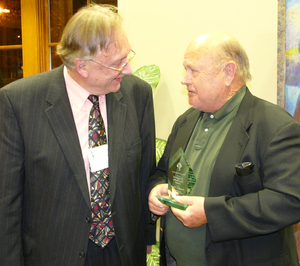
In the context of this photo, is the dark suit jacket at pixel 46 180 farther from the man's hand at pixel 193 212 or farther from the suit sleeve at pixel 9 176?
the man's hand at pixel 193 212

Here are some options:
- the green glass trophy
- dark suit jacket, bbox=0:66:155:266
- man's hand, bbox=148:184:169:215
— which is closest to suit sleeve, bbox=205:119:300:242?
the green glass trophy

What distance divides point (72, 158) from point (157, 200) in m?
0.50

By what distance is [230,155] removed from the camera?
1373 millimetres

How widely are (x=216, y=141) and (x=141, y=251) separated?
2.58ft

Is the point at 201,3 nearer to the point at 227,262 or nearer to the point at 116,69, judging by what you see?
the point at 116,69

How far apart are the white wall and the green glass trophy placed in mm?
1335

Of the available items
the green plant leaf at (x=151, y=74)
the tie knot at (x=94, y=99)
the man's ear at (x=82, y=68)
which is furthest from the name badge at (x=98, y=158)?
the green plant leaf at (x=151, y=74)

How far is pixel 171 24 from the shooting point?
2717mm

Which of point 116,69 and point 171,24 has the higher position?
point 171,24

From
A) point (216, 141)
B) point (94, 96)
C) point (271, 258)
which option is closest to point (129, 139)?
point (94, 96)

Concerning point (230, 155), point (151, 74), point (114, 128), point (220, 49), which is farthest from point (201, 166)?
point (151, 74)

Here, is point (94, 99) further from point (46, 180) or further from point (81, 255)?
point (81, 255)

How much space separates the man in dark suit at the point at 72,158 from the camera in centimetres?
138

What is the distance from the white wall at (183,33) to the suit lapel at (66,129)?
1477 mm
